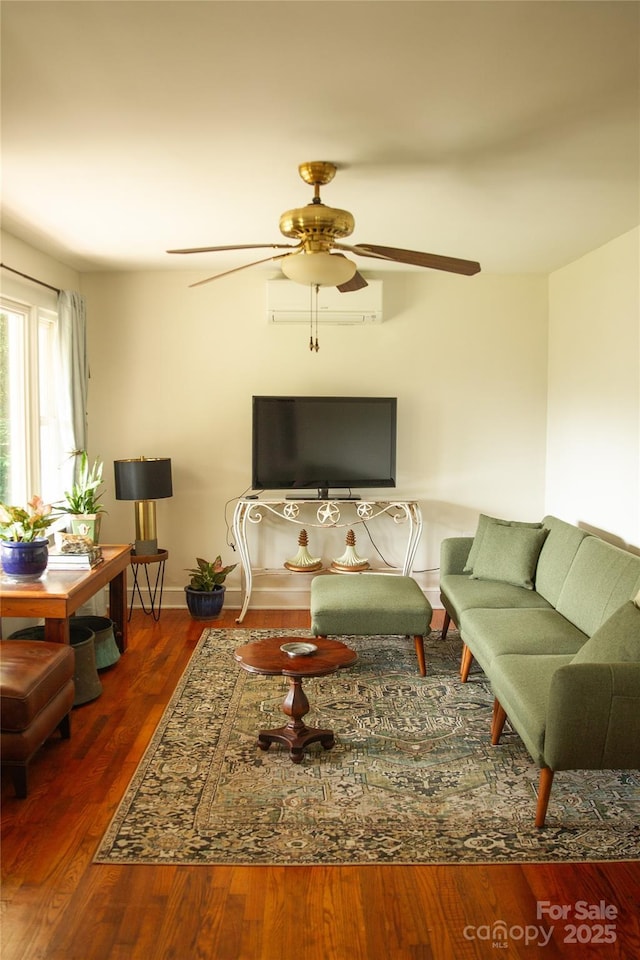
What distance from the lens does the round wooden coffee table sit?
118 inches

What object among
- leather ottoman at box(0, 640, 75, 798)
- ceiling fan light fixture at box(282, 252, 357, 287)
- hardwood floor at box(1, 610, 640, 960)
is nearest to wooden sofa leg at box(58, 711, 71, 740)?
leather ottoman at box(0, 640, 75, 798)

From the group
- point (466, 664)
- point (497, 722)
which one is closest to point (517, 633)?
point (497, 722)

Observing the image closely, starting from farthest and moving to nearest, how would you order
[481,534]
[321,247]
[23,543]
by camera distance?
[481,534] < [23,543] < [321,247]

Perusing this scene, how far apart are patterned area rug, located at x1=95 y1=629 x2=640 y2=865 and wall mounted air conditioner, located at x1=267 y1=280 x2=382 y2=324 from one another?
269 centimetres

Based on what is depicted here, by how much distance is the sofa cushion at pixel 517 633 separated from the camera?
3.21m

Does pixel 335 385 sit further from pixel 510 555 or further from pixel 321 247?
pixel 321 247

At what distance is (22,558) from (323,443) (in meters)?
2.34

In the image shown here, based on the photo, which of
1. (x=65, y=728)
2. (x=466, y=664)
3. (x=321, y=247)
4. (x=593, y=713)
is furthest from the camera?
(x=466, y=664)

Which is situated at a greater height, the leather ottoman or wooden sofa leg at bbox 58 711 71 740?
the leather ottoman

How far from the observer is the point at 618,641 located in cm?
255

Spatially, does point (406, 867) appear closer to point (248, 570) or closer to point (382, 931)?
point (382, 931)

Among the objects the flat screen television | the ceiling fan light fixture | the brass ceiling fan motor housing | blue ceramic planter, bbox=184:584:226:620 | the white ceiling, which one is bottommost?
blue ceramic planter, bbox=184:584:226:620

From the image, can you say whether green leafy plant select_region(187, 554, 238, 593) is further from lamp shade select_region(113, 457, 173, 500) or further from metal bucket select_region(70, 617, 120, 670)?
metal bucket select_region(70, 617, 120, 670)

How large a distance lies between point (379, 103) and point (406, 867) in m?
2.56
